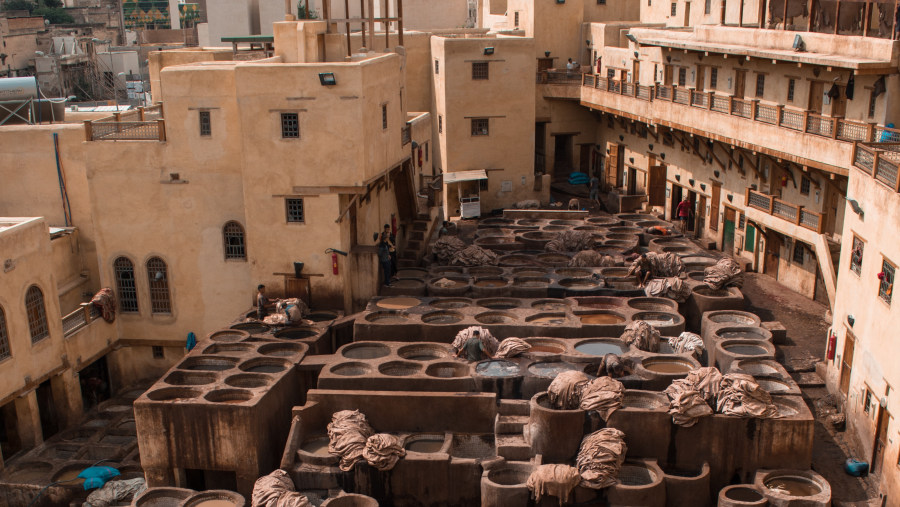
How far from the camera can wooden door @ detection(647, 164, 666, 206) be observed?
44656mm

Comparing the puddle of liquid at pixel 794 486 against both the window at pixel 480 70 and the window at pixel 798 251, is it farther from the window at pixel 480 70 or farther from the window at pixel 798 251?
the window at pixel 480 70

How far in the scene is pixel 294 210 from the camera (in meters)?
28.1

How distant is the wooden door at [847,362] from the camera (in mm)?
23422

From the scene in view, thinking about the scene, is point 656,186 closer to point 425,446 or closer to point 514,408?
point 514,408

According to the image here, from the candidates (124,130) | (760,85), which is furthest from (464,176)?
(124,130)

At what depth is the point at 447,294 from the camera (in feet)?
98.0

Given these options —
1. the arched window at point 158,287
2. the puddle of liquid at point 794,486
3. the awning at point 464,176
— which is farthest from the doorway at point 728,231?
the arched window at point 158,287

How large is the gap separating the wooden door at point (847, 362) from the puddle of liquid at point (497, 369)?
28.6 ft

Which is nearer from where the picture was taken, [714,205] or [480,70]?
[714,205]

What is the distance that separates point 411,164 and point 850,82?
16.0 metres

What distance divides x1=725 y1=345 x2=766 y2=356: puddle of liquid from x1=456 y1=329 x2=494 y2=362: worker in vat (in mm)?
6866

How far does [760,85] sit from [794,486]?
63.0 feet

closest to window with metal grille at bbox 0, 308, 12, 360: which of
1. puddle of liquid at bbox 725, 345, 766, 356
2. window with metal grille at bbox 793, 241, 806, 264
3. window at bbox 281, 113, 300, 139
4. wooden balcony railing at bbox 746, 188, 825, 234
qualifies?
window at bbox 281, 113, 300, 139

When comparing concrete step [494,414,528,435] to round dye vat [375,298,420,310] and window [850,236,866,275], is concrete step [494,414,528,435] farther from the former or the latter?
window [850,236,866,275]
